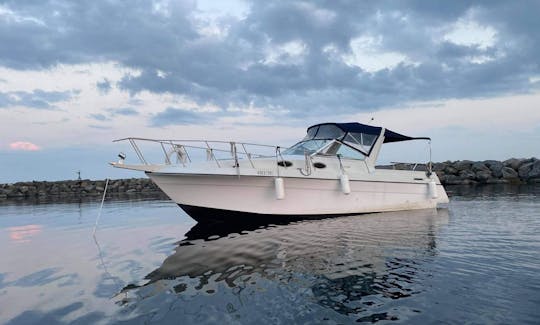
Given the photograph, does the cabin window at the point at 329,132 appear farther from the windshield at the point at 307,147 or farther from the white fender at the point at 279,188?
the white fender at the point at 279,188

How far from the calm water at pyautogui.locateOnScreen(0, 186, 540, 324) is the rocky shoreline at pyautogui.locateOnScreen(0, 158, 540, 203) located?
2097cm

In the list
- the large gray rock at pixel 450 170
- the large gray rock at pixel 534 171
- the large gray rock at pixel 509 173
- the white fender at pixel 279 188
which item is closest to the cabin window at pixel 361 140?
the white fender at pixel 279 188

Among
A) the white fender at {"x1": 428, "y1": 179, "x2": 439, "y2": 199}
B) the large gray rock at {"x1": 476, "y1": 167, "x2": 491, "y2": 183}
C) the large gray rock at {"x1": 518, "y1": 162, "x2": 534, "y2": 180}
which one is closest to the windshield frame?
the white fender at {"x1": 428, "y1": 179, "x2": 439, "y2": 199}

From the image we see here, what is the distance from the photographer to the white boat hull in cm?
1091

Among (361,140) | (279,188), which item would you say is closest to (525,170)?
(361,140)

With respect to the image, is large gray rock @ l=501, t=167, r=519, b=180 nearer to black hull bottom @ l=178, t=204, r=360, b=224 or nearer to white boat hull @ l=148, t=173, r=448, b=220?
white boat hull @ l=148, t=173, r=448, b=220

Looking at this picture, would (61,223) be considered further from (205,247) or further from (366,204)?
(366,204)

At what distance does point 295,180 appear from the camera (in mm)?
11547

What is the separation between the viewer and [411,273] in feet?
19.4

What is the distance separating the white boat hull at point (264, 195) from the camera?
10.9m

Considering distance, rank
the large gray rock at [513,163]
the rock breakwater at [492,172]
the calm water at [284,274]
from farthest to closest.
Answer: the large gray rock at [513,163] → the rock breakwater at [492,172] → the calm water at [284,274]

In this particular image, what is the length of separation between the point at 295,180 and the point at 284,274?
18.3ft

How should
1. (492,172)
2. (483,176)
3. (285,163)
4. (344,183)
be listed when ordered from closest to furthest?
(285,163)
(344,183)
(483,176)
(492,172)

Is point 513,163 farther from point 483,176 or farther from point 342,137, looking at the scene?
point 342,137
